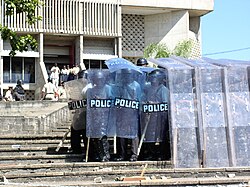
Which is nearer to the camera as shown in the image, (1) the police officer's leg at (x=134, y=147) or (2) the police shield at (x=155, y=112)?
(1) the police officer's leg at (x=134, y=147)

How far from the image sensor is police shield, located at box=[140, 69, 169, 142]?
40.9ft

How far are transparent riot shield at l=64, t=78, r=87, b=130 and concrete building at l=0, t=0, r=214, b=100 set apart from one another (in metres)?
22.6

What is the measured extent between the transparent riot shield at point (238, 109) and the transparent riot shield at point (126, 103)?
6.34 ft

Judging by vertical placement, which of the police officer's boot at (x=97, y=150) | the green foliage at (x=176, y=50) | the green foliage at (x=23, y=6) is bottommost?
the police officer's boot at (x=97, y=150)

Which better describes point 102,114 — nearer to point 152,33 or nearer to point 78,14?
point 78,14

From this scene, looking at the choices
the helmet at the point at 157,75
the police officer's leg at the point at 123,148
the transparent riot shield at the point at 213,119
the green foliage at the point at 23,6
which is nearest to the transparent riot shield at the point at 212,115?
the transparent riot shield at the point at 213,119

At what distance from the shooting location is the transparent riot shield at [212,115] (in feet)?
39.5

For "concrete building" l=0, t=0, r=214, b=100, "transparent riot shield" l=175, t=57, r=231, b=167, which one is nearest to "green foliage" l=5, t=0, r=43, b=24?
"transparent riot shield" l=175, t=57, r=231, b=167

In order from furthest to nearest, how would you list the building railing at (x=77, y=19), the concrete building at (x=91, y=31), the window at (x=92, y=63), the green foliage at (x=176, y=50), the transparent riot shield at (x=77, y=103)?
1. the window at (x=92, y=63)
2. the building railing at (x=77, y=19)
3. the concrete building at (x=91, y=31)
4. the green foliage at (x=176, y=50)
5. the transparent riot shield at (x=77, y=103)

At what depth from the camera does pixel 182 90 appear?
1236 cm

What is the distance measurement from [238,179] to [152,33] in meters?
33.3

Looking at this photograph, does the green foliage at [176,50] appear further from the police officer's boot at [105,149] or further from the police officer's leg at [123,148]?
the police officer's boot at [105,149]

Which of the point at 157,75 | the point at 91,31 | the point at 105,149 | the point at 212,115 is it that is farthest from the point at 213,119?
the point at 91,31

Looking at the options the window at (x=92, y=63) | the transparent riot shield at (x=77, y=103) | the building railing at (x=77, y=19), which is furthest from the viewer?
the window at (x=92, y=63)
